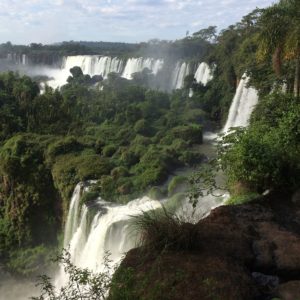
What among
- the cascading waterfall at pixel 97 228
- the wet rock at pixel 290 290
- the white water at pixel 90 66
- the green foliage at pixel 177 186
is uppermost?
the wet rock at pixel 290 290

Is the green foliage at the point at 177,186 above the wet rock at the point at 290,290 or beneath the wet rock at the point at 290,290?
beneath

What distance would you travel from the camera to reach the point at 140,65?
4956cm

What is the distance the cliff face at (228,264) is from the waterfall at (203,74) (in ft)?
105

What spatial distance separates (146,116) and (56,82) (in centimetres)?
3192

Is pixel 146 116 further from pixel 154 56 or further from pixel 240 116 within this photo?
pixel 154 56

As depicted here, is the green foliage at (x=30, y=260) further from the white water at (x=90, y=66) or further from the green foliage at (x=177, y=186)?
the white water at (x=90, y=66)

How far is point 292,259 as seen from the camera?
5785 millimetres

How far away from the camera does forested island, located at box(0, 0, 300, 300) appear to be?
545 cm

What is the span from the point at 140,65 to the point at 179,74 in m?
7.82

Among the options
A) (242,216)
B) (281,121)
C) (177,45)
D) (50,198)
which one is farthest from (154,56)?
(242,216)

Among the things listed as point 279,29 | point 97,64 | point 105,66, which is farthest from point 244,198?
point 97,64

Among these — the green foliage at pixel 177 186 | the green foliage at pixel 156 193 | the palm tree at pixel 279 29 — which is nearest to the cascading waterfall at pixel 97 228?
the green foliage at pixel 156 193

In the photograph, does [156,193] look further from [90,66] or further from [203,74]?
[90,66]

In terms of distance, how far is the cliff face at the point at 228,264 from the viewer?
4793 millimetres
